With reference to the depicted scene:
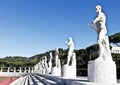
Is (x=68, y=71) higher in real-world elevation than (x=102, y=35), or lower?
lower

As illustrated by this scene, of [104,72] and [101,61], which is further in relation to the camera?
[101,61]

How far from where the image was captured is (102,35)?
11.3 metres

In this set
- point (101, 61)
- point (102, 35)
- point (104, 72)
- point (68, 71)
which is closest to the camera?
point (104, 72)

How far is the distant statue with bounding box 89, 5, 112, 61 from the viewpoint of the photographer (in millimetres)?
11031

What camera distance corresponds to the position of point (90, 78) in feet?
36.3

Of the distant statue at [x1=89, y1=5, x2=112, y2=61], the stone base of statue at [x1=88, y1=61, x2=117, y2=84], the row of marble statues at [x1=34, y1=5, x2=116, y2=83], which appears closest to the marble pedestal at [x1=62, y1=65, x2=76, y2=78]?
the row of marble statues at [x1=34, y1=5, x2=116, y2=83]

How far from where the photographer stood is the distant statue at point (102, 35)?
11.0m

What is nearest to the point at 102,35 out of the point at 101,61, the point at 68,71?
the point at 101,61

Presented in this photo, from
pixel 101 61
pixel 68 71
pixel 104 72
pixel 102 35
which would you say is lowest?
pixel 68 71

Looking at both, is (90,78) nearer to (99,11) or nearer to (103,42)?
(103,42)

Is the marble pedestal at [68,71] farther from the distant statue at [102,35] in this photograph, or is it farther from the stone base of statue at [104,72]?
the stone base of statue at [104,72]

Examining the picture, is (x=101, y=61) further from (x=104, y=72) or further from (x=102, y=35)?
(x=102, y=35)

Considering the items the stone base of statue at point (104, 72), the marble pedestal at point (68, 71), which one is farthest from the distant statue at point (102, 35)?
the marble pedestal at point (68, 71)

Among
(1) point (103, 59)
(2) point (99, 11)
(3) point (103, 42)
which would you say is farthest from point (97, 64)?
(2) point (99, 11)
